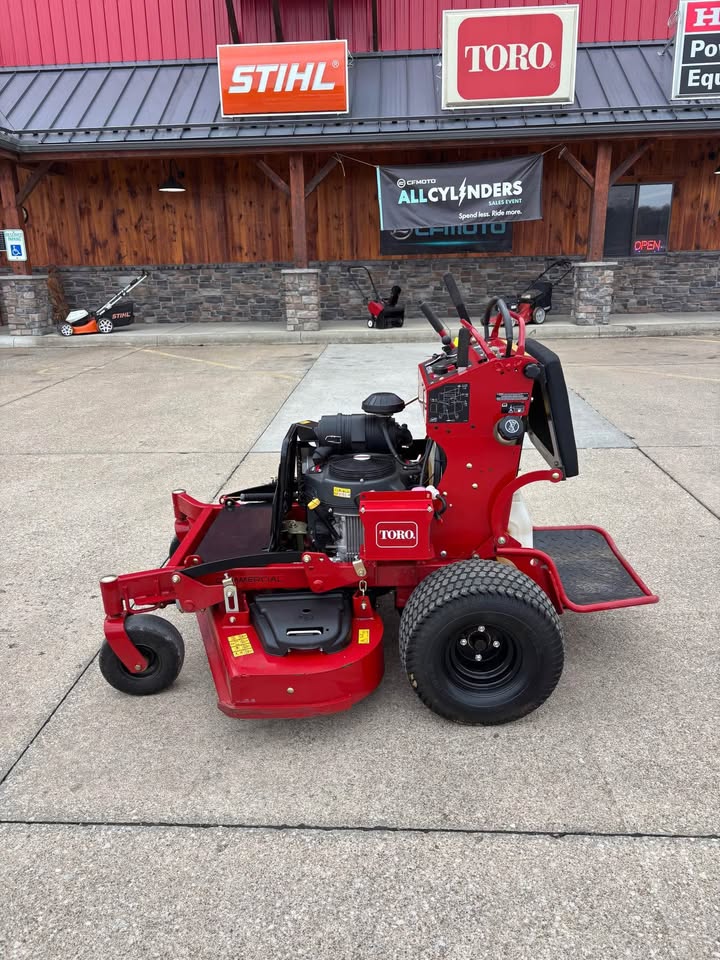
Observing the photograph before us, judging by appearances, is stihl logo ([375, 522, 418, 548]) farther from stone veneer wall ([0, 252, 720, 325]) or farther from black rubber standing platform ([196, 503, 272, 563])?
stone veneer wall ([0, 252, 720, 325])

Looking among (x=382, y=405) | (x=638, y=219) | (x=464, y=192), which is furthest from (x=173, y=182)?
(x=382, y=405)

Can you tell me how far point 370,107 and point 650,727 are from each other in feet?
46.1

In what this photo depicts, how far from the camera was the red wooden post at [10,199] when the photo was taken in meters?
13.9

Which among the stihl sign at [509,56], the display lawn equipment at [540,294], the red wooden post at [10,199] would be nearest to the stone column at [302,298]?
the display lawn equipment at [540,294]

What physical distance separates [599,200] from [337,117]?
5.22 meters

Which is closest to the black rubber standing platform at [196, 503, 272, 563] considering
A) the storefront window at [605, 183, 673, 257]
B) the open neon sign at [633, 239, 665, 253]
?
the storefront window at [605, 183, 673, 257]

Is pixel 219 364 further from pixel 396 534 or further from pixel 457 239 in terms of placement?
pixel 396 534

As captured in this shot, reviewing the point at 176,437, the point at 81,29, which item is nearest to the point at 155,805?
the point at 176,437

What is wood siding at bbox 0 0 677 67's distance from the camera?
51.4 ft

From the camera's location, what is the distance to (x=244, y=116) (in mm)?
13844

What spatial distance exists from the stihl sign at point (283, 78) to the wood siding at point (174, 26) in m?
2.93

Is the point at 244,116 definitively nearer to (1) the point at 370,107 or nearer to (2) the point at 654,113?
(1) the point at 370,107

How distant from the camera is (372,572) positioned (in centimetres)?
301

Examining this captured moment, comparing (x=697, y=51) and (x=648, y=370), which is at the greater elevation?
(x=697, y=51)
